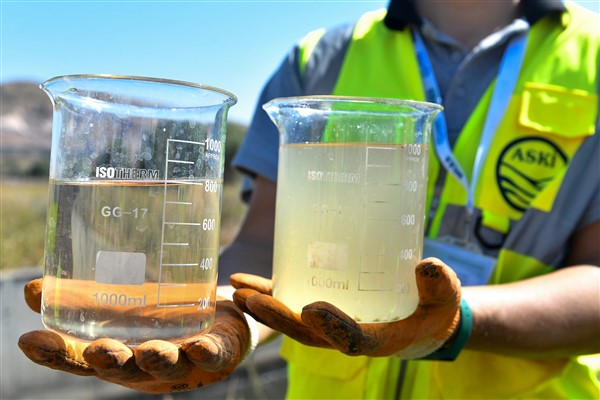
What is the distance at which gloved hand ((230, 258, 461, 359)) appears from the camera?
129cm

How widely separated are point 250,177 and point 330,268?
1.17 m

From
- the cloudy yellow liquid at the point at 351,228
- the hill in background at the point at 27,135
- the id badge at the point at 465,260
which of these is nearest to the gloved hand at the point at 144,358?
the cloudy yellow liquid at the point at 351,228

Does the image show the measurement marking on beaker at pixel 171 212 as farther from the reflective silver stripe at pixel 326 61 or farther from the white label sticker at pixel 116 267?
the reflective silver stripe at pixel 326 61

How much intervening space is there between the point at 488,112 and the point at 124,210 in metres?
1.36

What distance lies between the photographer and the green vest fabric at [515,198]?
204cm

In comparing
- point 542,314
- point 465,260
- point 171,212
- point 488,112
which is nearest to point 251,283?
point 171,212

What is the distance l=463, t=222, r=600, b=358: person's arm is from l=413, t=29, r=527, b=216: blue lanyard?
33cm

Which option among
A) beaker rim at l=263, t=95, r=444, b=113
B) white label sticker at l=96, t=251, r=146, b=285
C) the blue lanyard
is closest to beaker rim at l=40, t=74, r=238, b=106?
beaker rim at l=263, t=95, r=444, b=113

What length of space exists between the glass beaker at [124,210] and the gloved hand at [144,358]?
43 mm

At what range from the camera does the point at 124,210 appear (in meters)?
1.21

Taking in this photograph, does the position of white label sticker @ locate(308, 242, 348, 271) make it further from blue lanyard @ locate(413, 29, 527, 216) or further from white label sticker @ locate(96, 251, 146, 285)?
blue lanyard @ locate(413, 29, 527, 216)

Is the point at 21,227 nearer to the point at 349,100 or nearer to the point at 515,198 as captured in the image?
the point at 515,198

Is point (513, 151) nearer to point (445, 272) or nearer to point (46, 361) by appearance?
Answer: point (445, 272)

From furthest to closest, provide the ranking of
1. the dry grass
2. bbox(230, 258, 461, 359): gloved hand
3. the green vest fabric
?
the dry grass → the green vest fabric → bbox(230, 258, 461, 359): gloved hand
